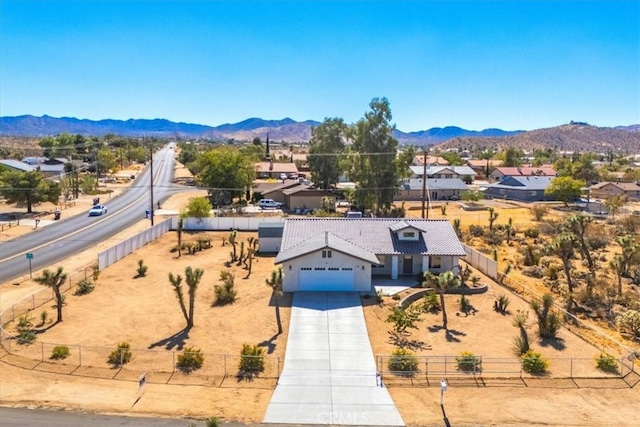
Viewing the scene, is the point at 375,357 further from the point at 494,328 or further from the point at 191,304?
the point at 191,304

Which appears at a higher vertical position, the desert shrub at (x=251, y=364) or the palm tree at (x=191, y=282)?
the palm tree at (x=191, y=282)

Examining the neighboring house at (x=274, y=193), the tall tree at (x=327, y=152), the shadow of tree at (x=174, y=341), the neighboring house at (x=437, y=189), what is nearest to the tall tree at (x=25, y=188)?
the neighboring house at (x=274, y=193)

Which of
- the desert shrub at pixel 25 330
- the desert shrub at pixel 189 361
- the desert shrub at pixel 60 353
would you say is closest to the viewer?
the desert shrub at pixel 189 361

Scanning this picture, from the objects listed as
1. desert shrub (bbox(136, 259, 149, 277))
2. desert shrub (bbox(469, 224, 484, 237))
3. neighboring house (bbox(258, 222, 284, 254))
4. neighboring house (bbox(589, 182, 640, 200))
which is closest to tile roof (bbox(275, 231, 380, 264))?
neighboring house (bbox(258, 222, 284, 254))

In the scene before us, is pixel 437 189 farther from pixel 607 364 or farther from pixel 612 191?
pixel 607 364

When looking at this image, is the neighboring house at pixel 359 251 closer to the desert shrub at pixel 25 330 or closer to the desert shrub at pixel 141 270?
the desert shrub at pixel 141 270

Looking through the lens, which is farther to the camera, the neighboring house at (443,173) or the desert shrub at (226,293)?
the neighboring house at (443,173)

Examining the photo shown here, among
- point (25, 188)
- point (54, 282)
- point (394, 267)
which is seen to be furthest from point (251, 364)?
point (25, 188)
